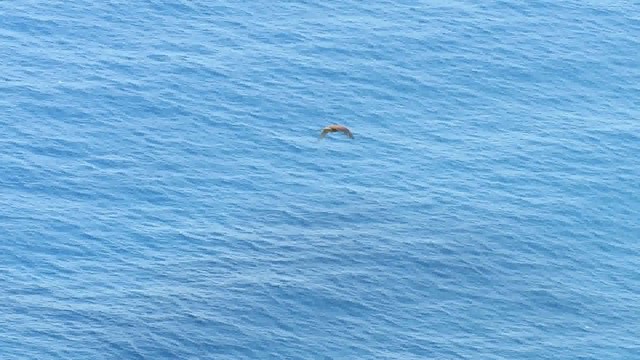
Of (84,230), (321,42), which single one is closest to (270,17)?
(321,42)

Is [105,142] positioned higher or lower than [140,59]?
lower

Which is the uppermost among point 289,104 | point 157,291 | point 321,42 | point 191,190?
point 321,42

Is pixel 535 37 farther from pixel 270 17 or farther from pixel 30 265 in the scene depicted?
pixel 30 265

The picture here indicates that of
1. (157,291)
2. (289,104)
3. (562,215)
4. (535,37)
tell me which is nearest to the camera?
(157,291)

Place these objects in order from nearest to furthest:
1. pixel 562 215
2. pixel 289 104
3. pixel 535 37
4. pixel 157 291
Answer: pixel 157 291 → pixel 562 215 → pixel 289 104 → pixel 535 37

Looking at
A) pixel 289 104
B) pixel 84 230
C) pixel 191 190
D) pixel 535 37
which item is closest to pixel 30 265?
pixel 84 230

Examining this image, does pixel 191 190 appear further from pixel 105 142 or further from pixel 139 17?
pixel 139 17

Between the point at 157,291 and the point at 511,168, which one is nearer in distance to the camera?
the point at 157,291
